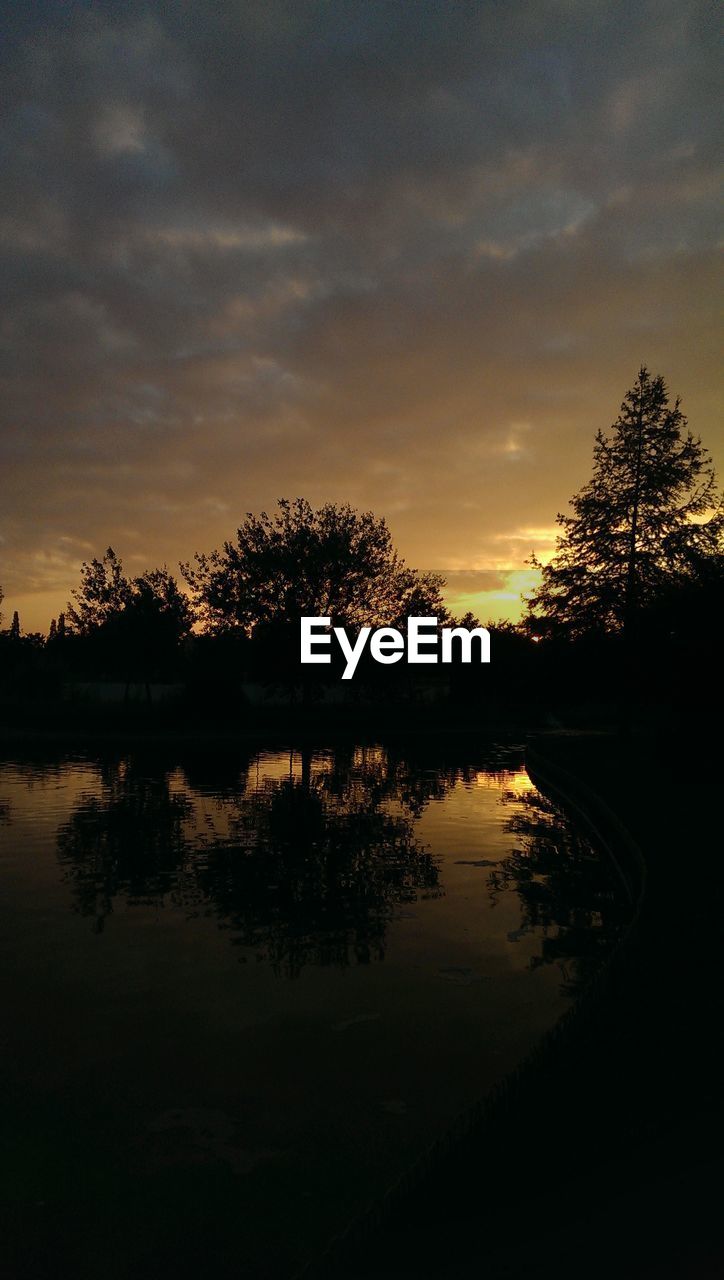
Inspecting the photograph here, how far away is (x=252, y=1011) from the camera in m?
6.98

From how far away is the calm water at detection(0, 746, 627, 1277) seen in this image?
4500 mm

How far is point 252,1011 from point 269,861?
6238 mm

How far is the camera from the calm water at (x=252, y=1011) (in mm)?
4500

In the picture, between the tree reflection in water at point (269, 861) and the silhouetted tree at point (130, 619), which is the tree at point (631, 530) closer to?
the tree reflection in water at point (269, 861)

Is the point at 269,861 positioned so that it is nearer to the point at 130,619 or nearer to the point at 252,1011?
the point at 252,1011

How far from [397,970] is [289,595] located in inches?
1996

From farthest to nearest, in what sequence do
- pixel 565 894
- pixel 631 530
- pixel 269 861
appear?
pixel 631 530 → pixel 269 861 → pixel 565 894

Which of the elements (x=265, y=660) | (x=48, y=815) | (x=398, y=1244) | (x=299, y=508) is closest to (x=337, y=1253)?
(x=398, y=1244)

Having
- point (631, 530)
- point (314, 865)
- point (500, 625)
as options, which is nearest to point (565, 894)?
point (314, 865)

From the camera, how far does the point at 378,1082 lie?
578 cm

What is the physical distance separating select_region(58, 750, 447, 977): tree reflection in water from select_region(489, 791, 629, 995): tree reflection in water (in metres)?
1.35

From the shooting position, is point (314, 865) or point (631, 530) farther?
point (631, 530)

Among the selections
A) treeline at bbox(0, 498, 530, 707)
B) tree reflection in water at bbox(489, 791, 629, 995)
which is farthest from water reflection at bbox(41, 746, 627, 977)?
treeline at bbox(0, 498, 530, 707)

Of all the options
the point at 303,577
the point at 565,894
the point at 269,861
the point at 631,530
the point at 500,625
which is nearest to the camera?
Result: the point at 565,894
